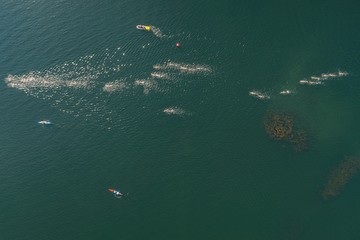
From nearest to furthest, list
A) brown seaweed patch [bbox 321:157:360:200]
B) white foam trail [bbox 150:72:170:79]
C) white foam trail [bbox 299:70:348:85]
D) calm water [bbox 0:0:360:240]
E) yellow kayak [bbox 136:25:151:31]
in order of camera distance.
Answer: brown seaweed patch [bbox 321:157:360:200], calm water [bbox 0:0:360:240], white foam trail [bbox 299:70:348:85], white foam trail [bbox 150:72:170:79], yellow kayak [bbox 136:25:151:31]

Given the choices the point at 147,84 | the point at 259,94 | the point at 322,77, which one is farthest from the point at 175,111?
the point at 322,77

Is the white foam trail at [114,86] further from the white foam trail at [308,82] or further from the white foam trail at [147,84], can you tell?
the white foam trail at [308,82]

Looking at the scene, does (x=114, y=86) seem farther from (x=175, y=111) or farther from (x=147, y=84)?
(x=175, y=111)

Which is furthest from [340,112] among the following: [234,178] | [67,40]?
[67,40]

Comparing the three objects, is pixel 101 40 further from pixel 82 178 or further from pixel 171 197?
pixel 171 197

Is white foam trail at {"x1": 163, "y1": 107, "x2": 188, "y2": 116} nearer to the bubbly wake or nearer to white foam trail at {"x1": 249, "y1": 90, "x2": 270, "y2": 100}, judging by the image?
the bubbly wake

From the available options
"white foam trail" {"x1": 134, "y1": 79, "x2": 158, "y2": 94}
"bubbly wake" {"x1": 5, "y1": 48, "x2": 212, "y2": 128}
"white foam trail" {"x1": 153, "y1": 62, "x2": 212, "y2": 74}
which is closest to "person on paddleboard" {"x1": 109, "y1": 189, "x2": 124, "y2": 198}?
"bubbly wake" {"x1": 5, "y1": 48, "x2": 212, "y2": 128}
